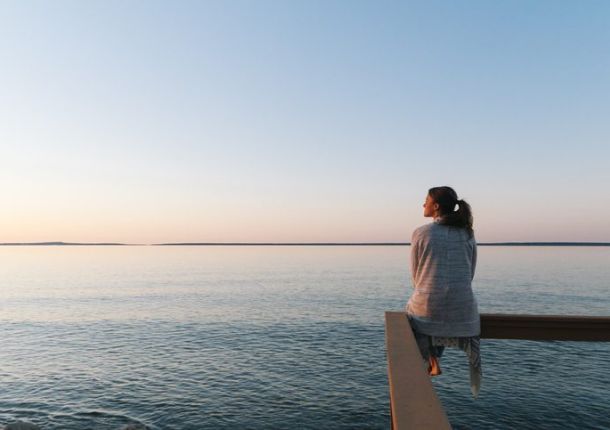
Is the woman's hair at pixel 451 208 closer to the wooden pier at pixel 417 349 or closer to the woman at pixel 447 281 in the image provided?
the woman at pixel 447 281

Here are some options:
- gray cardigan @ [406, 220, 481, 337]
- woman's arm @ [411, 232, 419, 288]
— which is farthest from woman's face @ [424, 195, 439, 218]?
woman's arm @ [411, 232, 419, 288]

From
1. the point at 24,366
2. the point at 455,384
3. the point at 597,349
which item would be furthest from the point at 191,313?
the point at 597,349

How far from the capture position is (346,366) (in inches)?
883

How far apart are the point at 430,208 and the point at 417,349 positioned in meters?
1.54

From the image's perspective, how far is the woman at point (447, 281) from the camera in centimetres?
391

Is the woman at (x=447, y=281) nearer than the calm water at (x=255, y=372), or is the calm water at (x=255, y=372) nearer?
the woman at (x=447, y=281)

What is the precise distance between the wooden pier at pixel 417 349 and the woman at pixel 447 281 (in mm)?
259

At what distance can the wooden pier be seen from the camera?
1.92 m

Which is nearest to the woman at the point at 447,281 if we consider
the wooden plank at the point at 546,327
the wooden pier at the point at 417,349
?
the wooden pier at the point at 417,349

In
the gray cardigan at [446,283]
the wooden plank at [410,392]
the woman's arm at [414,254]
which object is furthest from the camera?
the woman's arm at [414,254]

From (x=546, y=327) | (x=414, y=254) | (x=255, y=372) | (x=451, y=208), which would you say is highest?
(x=451, y=208)

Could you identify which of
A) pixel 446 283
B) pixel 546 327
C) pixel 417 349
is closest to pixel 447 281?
pixel 446 283

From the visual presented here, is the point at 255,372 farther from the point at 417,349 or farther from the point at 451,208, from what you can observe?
the point at 417,349

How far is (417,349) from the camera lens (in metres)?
3.05
